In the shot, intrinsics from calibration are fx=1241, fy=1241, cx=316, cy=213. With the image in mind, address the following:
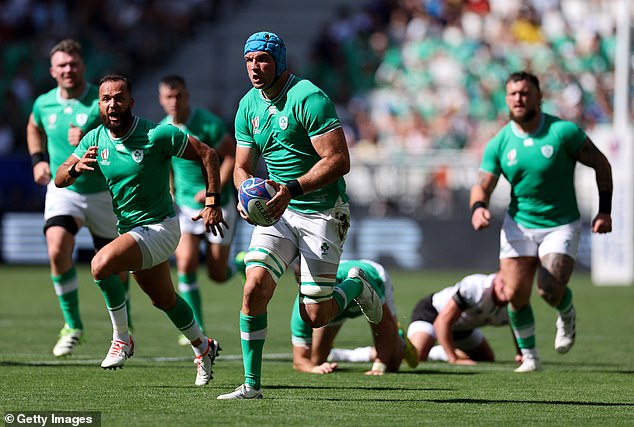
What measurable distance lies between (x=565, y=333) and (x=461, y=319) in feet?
3.36

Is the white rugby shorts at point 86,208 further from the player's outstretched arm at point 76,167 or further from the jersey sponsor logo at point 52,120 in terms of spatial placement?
the player's outstretched arm at point 76,167

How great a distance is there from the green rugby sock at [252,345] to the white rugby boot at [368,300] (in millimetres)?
1171

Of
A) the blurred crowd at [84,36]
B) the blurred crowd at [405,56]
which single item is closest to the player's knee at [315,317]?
the blurred crowd at [405,56]

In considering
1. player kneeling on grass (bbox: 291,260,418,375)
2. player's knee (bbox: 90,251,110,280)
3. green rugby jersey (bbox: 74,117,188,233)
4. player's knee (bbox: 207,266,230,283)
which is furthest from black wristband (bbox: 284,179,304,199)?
player's knee (bbox: 207,266,230,283)

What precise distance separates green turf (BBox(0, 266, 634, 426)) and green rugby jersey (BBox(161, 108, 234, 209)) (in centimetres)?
153

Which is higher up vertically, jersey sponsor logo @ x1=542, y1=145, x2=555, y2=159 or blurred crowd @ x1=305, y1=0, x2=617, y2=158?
blurred crowd @ x1=305, y1=0, x2=617, y2=158

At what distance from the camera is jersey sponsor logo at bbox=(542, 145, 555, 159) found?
1091 cm

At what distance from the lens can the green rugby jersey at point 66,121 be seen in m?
11.5

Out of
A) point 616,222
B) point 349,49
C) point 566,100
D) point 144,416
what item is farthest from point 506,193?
point 144,416

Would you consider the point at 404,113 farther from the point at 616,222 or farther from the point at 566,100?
the point at 616,222

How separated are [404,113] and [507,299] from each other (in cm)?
1705

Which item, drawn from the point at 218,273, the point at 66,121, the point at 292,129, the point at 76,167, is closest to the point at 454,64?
the point at 218,273

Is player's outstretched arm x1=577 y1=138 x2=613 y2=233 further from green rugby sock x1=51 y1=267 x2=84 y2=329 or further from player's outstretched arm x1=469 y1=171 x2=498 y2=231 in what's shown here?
green rugby sock x1=51 y1=267 x2=84 y2=329

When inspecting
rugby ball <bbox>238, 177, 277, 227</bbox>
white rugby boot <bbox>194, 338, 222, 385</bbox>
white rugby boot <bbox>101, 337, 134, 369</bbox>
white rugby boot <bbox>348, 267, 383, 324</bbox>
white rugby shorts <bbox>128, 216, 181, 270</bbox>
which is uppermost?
rugby ball <bbox>238, 177, 277, 227</bbox>
